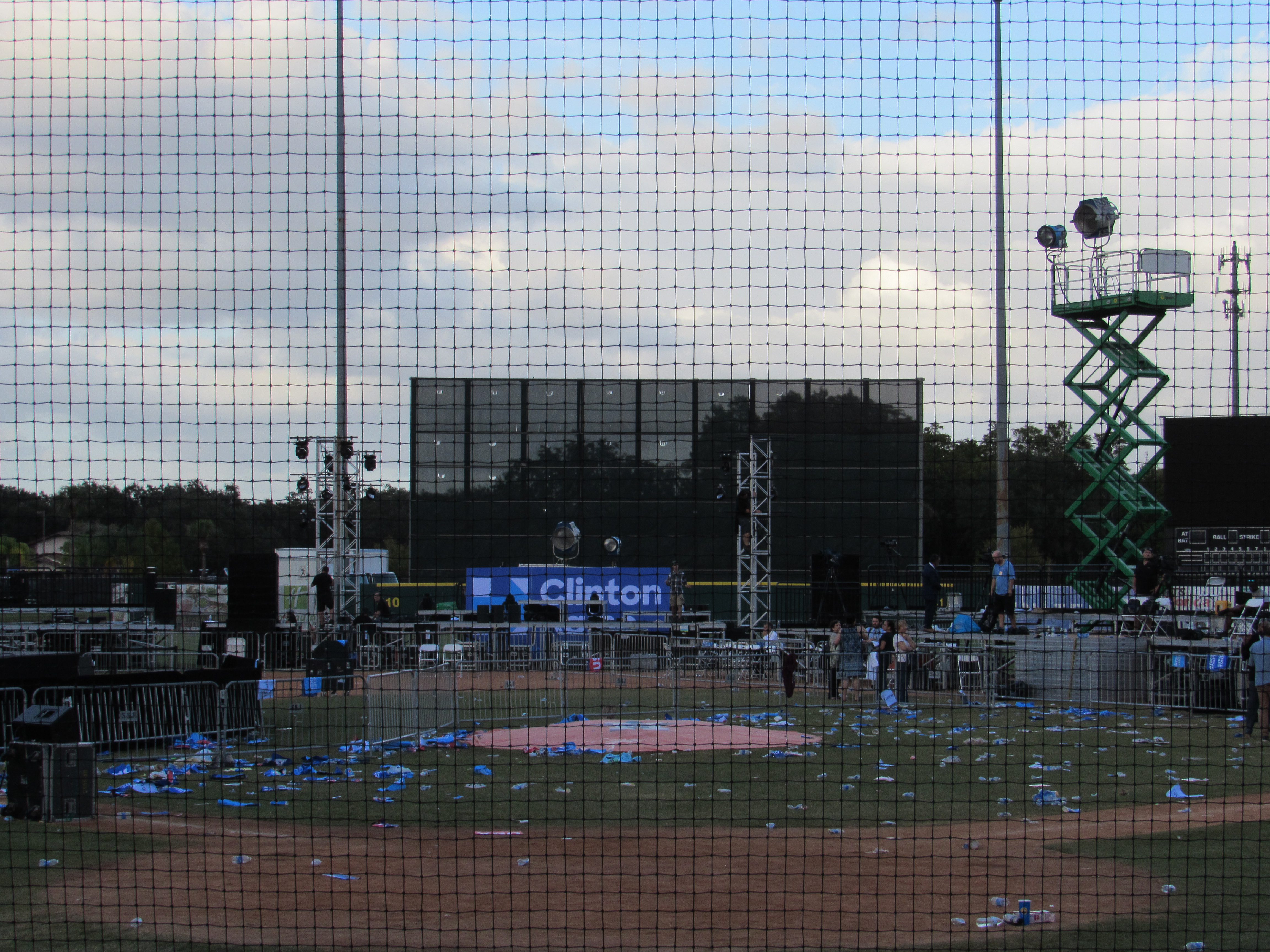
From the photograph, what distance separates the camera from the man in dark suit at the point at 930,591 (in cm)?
2252

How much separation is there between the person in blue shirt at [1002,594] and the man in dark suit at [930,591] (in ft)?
3.98

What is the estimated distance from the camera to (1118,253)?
30.3ft

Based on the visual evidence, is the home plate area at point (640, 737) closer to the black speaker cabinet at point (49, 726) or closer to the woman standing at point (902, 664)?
the woman standing at point (902, 664)

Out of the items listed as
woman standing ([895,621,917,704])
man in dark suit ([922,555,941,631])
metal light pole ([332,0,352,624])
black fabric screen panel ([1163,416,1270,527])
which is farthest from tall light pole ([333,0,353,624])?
black fabric screen panel ([1163,416,1270,527])

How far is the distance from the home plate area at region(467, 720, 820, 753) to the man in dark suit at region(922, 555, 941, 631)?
23.0 feet

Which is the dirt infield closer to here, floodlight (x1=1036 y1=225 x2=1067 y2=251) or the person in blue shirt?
floodlight (x1=1036 y1=225 x2=1067 y2=251)

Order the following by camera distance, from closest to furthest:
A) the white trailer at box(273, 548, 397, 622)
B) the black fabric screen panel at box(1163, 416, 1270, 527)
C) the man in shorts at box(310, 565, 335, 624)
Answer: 1. the man in shorts at box(310, 565, 335, 624)
2. the black fabric screen panel at box(1163, 416, 1270, 527)
3. the white trailer at box(273, 548, 397, 622)

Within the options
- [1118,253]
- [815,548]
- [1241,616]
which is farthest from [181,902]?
[815,548]

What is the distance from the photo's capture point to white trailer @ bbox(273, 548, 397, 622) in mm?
29812

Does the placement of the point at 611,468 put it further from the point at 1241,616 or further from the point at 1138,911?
the point at 1241,616

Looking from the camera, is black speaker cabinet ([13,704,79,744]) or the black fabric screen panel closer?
black speaker cabinet ([13,704,79,744])

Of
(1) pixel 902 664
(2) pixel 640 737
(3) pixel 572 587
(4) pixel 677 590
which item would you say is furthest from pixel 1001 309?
(3) pixel 572 587

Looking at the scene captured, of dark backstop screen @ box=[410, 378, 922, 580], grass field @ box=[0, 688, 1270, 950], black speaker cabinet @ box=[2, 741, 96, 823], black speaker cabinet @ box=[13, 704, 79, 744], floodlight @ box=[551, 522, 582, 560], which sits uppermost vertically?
dark backstop screen @ box=[410, 378, 922, 580]

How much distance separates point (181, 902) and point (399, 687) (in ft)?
24.3
